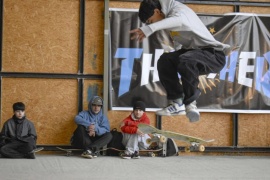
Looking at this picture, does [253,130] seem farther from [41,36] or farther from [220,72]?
[41,36]

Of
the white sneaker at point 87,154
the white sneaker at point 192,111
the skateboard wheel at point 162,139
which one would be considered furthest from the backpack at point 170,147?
the white sneaker at point 192,111

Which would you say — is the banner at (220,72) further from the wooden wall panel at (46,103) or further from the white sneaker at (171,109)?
the white sneaker at (171,109)

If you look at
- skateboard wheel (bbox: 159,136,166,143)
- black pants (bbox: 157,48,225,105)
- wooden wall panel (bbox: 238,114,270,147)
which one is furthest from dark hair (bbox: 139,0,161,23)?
wooden wall panel (bbox: 238,114,270,147)

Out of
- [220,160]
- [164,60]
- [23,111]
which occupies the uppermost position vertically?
[164,60]

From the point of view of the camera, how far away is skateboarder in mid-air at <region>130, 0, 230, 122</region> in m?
5.56

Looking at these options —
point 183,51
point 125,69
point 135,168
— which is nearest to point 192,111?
point 183,51

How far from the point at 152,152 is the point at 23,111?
86.4 inches

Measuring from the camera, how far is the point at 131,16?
34.4 ft

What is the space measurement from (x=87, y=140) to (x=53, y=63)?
152cm

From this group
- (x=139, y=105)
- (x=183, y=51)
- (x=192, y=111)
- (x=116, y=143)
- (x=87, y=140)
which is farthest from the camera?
(x=116, y=143)

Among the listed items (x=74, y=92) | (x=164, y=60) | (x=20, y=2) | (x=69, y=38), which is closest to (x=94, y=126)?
(x=74, y=92)

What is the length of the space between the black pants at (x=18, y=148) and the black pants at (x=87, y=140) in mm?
717

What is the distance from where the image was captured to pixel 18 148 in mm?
9500

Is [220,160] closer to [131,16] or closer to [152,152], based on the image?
[152,152]
